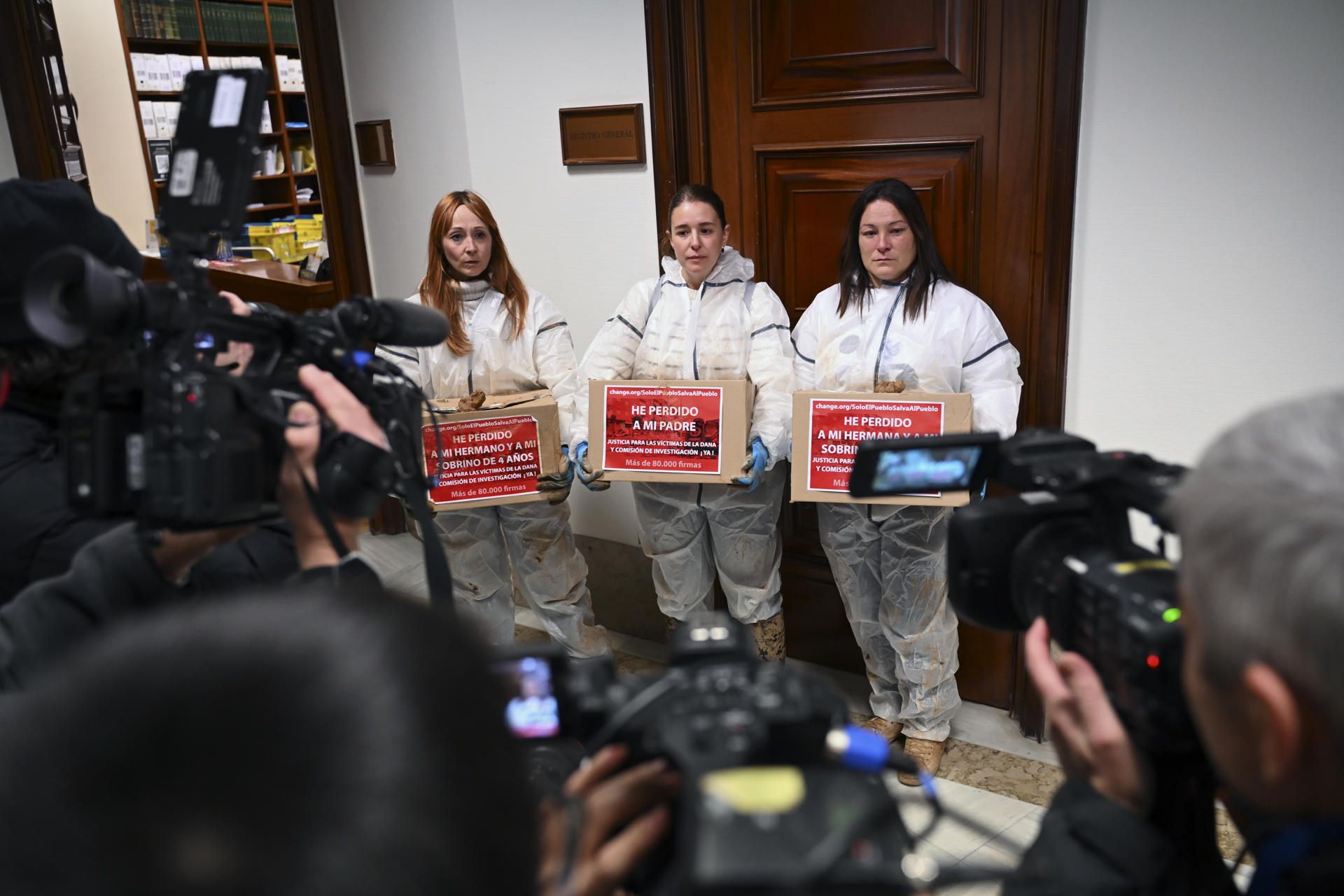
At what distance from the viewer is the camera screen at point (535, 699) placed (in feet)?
2.09

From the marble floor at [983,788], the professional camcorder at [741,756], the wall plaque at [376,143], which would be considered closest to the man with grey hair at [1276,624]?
the professional camcorder at [741,756]

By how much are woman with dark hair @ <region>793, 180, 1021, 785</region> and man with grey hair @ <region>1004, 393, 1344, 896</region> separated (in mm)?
1528

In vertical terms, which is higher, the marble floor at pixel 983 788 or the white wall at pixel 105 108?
the white wall at pixel 105 108

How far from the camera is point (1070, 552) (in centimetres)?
84

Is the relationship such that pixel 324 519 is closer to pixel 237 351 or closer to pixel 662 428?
pixel 237 351

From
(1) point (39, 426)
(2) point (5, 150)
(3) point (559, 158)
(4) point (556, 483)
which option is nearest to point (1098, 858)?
(1) point (39, 426)

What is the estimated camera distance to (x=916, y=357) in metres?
2.12

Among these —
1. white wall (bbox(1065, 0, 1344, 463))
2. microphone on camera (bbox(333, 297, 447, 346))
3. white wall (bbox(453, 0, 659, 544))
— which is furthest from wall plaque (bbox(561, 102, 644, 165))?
microphone on camera (bbox(333, 297, 447, 346))

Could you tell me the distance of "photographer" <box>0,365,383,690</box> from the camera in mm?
870

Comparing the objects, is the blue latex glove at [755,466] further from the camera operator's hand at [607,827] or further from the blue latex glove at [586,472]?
the camera operator's hand at [607,827]

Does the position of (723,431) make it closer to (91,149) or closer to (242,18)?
(91,149)

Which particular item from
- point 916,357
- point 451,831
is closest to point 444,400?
point 916,357

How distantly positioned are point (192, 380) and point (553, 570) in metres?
1.85

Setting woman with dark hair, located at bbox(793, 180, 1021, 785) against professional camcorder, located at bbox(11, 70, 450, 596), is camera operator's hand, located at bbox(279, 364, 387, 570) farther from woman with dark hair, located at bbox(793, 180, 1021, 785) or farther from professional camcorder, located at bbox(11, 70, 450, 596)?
woman with dark hair, located at bbox(793, 180, 1021, 785)
